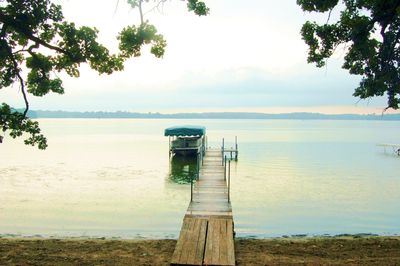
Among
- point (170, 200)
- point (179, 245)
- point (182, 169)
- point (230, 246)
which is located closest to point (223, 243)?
point (230, 246)

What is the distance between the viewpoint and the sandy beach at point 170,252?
11.3 m

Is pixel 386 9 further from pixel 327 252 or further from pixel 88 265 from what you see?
pixel 88 265

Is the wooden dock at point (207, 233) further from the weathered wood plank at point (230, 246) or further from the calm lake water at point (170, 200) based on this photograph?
the calm lake water at point (170, 200)

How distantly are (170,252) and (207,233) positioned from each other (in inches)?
68.3

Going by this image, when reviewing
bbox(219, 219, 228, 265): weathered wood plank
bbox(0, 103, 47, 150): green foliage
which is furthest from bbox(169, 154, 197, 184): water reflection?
bbox(0, 103, 47, 150): green foliage

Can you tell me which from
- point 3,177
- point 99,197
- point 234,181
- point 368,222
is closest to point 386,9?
point 368,222

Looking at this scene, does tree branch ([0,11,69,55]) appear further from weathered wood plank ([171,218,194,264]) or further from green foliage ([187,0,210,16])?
weathered wood plank ([171,218,194,264])

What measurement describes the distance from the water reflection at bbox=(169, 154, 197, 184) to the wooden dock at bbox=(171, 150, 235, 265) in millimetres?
16225

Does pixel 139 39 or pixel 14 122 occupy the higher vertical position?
pixel 139 39

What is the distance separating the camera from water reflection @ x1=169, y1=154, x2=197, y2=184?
35719mm

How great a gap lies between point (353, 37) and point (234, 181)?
25.4 metres

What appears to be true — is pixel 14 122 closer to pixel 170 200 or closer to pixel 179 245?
pixel 179 245

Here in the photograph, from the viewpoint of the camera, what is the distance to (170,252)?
1249cm

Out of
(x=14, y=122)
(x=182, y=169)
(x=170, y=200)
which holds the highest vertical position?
(x=14, y=122)
